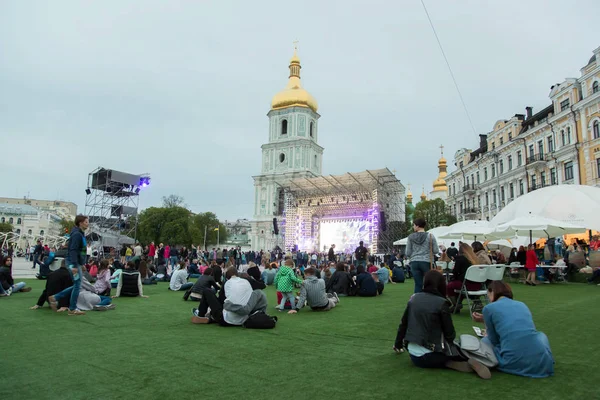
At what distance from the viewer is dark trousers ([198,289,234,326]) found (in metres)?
6.25

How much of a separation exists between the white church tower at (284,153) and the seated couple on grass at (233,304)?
48.6 metres

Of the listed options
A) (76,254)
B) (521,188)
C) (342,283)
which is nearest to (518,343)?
(76,254)

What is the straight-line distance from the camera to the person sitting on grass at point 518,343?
141 inches

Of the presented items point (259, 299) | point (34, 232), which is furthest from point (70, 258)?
point (34, 232)

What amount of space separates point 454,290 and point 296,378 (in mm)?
4449

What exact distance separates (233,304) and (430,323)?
10.7 ft

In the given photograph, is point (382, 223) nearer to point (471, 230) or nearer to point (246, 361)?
point (471, 230)

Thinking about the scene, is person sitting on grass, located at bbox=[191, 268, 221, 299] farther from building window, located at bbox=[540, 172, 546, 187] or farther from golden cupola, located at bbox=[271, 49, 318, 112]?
golden cupola, located at bbox=[271, 49, 318, 112]

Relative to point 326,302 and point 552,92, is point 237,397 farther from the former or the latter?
point 552,92

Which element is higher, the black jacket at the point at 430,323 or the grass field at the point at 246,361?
the black jacket at the point at 430,323

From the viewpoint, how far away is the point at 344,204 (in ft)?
131

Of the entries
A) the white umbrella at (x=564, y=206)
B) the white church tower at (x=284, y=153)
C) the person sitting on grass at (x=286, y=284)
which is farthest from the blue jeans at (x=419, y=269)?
the white church tower at (x=284, y=153)

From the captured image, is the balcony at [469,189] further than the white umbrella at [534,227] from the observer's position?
Yes

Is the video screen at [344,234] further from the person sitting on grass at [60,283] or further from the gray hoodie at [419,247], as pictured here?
the person sitting on grass at [60,283]
